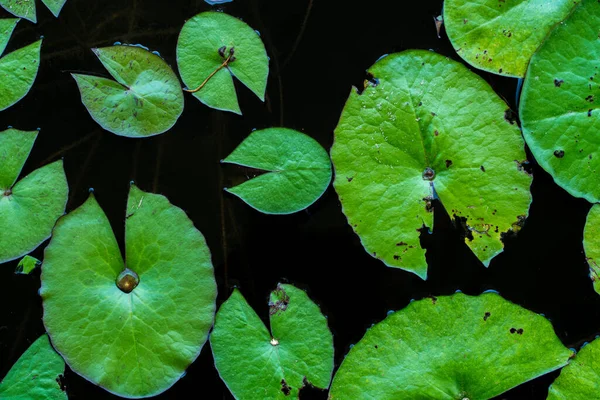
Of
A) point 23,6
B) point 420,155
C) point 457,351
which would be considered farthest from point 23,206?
point 457,351

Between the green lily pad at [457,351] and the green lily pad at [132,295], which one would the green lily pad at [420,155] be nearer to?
the green lily pad at [457,351]

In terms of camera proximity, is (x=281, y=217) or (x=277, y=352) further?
(x=281, y=217)

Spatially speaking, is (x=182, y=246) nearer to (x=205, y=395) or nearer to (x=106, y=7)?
(x=205, y=395)

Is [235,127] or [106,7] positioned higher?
[106,7]

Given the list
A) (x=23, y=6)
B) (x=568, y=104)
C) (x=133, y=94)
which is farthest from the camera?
(x=23, y=6)

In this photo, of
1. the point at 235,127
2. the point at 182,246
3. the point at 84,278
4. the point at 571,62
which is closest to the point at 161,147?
the point at 235,127

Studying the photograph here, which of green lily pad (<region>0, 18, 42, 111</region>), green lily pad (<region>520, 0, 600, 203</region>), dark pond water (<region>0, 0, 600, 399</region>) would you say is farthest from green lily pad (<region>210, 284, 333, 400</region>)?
green lily pad (<region>0, 18, 42, 111</region>)

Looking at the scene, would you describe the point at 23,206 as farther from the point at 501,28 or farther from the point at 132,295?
the point at 501,28
